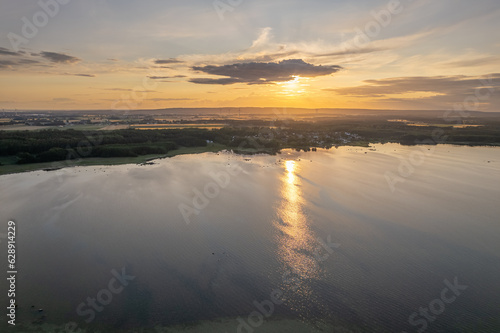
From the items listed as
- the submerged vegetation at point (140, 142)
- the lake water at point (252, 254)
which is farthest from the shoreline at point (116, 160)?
the lake water at point (252, 254)

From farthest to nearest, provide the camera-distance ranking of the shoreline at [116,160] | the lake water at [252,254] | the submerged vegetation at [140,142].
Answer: the submerged vegetation at [140,142], the shoreline at [116,160], the lake water at [252,254]

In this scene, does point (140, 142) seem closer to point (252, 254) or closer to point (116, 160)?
point (116, 160)

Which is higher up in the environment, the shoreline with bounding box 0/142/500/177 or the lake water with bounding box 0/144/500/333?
the lake water with bounding box 0/144/500/333

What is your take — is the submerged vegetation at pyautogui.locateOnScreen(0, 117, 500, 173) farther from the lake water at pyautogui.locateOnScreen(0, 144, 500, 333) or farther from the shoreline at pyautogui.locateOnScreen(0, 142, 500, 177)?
the lake water at pyautogui.locateOnScreen(0, 144, 500, 333)

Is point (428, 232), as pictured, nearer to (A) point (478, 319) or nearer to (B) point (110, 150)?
(A) point (478, 319)

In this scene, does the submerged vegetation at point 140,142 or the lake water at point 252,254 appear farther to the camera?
the submerged vegetation at point 140,142

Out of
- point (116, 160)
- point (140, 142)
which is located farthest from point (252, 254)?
point (140, 142)

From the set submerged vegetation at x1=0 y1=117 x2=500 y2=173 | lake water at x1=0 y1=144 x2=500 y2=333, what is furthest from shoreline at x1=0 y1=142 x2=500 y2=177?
lake water at x1=0 y1=144 x2=500 y2=333

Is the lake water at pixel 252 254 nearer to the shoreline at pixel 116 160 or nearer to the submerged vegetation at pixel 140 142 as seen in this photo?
the shoreline at pixel 116 160
